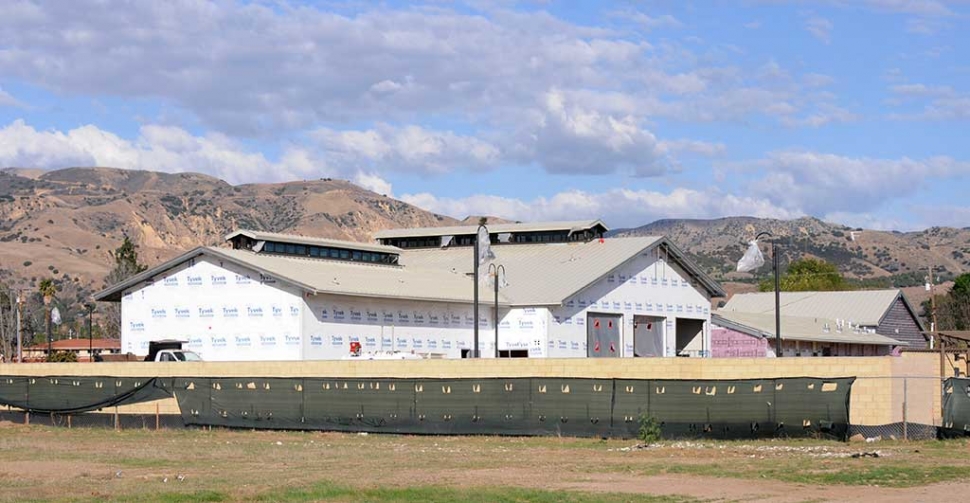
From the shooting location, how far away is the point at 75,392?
46000mm

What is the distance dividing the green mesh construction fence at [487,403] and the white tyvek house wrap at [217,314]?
11.3 meters

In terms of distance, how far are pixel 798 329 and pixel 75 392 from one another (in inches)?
1781

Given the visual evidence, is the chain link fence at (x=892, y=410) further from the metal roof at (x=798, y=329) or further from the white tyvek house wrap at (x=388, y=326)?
the metal roof at (x=798, y=329)

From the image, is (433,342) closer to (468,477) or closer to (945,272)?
(468,477)

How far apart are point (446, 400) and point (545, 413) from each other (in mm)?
3182

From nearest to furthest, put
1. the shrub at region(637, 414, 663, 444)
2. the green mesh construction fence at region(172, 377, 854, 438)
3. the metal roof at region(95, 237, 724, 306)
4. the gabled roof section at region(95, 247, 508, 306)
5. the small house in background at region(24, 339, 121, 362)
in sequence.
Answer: the green mesh construction fence at region(172, 377, 854, 438), the shrub at region(637, 414, 663, 444), the gabled roof section at region(95, 247, 508, 306), the metal roof at region(95, 237, 724, 306), the small house in background at region(24, 339, 121, 362)

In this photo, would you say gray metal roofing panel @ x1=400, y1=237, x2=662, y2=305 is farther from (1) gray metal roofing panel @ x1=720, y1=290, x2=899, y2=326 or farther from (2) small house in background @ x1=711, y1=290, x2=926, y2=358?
(1) gray metal roofing panel @ x1=720, y1=290, x2=899, y2=326

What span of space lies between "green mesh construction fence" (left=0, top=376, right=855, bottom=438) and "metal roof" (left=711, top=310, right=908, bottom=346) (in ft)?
117

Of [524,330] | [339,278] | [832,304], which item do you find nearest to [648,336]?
[524,330]

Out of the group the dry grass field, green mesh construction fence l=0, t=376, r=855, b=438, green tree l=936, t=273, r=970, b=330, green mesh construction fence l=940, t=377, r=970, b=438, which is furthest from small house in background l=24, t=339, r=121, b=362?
green tree l=936, t=273, r=970, b=330

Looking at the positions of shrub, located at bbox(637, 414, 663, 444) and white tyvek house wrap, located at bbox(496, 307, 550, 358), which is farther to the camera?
white tyvek house wrap, located at bbox(496, 307, 550, 358)

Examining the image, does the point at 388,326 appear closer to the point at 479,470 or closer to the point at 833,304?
the point at 479,470

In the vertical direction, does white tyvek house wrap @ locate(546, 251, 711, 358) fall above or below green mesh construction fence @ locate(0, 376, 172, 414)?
above

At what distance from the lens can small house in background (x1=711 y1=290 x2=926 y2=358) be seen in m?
74.4
